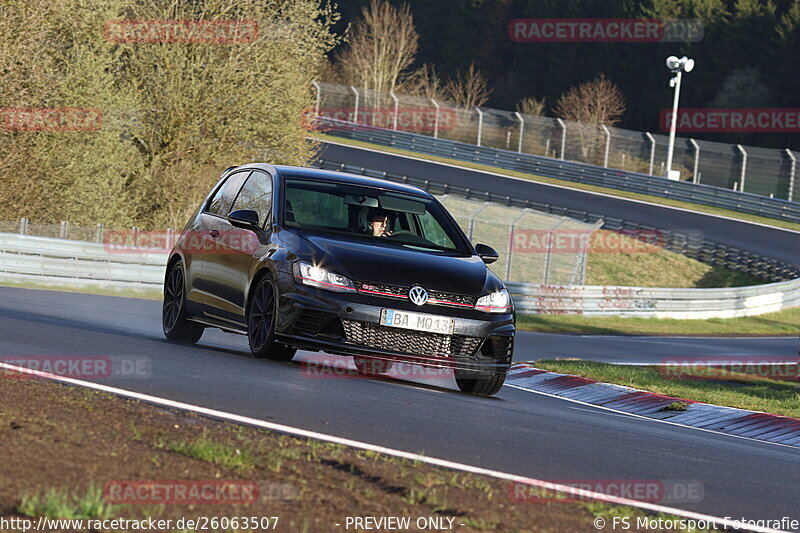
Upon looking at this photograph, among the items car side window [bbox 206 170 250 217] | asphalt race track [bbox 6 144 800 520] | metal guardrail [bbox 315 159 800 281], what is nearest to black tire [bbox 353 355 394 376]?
asphalt race track [bbox 6 144 800 520]

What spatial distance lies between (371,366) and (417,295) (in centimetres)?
204

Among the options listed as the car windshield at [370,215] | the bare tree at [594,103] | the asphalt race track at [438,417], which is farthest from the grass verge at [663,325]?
the bare tree at [594,103]

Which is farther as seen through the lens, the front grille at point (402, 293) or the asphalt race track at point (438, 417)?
the front grille at point (402, 293)

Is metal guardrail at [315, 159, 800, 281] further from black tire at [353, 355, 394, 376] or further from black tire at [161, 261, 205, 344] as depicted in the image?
black tire at [353, 355, 394, 376]

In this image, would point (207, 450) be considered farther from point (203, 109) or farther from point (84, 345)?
point (203, 109)

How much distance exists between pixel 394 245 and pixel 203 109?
23908mm

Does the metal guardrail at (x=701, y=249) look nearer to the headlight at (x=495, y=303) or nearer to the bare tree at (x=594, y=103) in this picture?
the bare tree at (x=594, y=103)

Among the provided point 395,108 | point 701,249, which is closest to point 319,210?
point 701,249

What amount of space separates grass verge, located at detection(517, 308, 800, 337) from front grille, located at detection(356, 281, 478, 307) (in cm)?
1798

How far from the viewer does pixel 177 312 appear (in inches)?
487

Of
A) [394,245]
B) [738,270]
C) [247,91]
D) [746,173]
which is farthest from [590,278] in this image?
[394,245]

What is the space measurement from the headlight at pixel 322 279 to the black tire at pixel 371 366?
173 centimetres

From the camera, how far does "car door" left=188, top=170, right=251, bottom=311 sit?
11.6 metres

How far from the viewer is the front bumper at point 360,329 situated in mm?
9789
